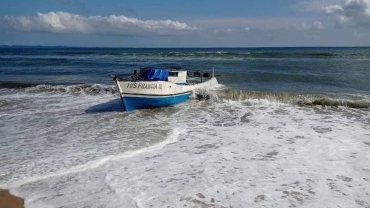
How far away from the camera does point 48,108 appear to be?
1628 cm

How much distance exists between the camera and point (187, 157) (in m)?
8.88

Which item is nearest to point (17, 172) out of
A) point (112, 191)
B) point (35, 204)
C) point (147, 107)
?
point (35, 204)

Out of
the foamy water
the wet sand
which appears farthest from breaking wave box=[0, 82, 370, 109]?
the wet sand

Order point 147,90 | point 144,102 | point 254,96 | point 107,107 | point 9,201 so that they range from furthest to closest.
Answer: point 254,96 → point 107,107 → point 144,102 → point 147,90 → point 9,201

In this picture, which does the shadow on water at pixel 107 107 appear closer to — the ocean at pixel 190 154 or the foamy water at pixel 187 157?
the ocean at pixel 190 154

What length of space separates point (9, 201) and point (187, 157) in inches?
163

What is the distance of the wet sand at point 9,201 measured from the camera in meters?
6.26

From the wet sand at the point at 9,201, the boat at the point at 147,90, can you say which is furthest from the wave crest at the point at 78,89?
the wet sand at the point at 9,201

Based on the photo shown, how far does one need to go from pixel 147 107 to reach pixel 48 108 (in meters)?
4.70

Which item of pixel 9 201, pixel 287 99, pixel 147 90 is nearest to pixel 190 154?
pixel 9 201

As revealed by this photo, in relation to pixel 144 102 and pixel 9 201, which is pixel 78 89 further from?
pixel 9 201

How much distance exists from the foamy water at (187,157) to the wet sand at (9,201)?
0.16 metres

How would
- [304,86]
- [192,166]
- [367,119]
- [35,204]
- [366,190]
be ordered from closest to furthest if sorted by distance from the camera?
[35,204] → [366,190] → [192,166] → [367,119] → [304,86]

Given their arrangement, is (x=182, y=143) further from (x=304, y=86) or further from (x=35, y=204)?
(x=304, y=86)
